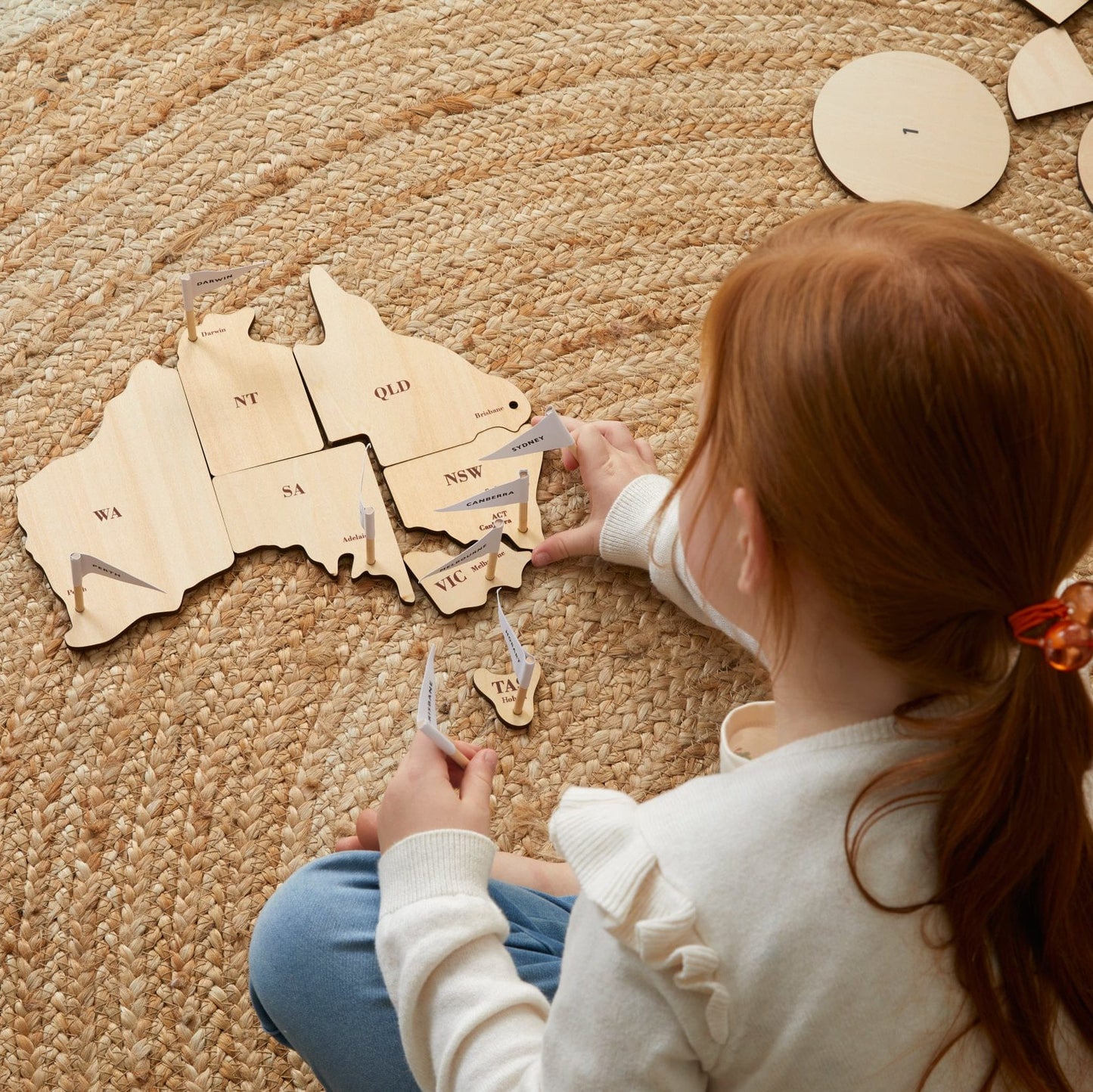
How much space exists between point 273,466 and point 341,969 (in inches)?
17.8

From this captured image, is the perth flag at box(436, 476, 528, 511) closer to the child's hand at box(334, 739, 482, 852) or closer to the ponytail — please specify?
the child's hand at box(334, 739, 482, 852)

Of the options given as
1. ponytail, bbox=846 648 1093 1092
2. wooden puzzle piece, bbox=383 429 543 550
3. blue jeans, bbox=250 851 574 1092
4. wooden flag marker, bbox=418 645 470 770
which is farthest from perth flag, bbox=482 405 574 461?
ponytail, bbox=846 648 1093 1092

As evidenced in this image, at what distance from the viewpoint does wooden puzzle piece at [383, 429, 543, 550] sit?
1.00 meters

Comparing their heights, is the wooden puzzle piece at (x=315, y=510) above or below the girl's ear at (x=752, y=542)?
below

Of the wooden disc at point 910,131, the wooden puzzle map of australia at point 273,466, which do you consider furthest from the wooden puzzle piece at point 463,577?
the wooden disc at point 910,131

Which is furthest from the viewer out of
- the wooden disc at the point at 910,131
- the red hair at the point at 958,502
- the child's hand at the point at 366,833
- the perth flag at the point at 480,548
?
the wooden disc at the point at 910,131

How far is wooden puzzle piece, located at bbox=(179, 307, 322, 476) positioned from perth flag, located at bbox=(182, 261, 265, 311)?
32 mm

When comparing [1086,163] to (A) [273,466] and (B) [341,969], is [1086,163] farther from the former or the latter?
(B) [341,969]

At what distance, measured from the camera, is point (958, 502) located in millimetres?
483

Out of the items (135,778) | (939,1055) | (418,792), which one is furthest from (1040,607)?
(135,778)

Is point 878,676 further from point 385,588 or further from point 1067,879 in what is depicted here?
point 385,588

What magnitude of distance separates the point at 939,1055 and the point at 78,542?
2.43 feet

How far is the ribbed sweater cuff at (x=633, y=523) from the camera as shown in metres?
0.97

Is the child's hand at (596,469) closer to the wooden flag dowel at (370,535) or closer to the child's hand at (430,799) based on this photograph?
the wooden flag dowel at (370,535)
